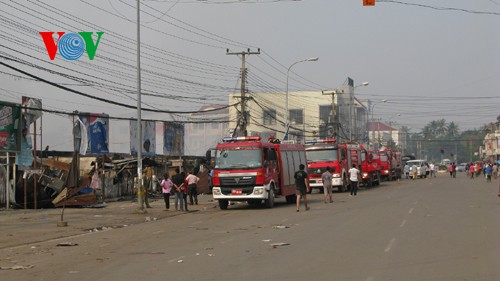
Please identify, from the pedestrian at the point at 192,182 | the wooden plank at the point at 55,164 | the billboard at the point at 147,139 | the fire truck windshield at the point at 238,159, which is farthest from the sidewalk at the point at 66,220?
the billboard at the point at 147,139

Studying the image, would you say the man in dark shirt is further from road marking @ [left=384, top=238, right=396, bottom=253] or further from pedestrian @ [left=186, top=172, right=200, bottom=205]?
road marking @ [left=384, top=238, right=396, bottom=253]

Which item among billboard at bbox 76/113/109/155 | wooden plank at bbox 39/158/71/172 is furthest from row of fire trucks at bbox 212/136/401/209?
billboard at bbox 76/113/109/155

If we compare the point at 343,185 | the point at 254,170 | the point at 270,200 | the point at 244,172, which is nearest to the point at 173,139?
the point at 343,185

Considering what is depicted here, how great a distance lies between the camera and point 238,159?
26.6 m

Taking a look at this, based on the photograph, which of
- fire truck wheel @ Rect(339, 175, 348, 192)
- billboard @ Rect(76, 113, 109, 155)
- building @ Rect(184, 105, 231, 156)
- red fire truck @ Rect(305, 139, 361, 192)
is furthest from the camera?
building @ Rect(184, 105, 231, 156)

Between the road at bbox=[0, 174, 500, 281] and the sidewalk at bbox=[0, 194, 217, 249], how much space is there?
1.01 meters

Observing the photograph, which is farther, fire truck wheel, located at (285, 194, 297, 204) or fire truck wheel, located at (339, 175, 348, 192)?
fire truck wheel, located at (339, 175, 348, 192)

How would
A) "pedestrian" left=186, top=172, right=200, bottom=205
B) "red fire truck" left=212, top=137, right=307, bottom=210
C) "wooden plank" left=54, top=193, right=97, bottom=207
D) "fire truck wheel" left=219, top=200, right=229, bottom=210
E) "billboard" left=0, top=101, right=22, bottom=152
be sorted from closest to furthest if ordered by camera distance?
"red fire truck" left=212, top=137, right=307, bottom=210 → "billboard" left=0, top=101, right=22, bottom=152 → "fire truck wheel" left=219, top=200, right=229, bottom=210 → "pedestrian" left=186, top=172, right=200, bottom=205 → "wooden plank" left=54, top=193, right=97, bottom=207

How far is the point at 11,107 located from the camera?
28.1m

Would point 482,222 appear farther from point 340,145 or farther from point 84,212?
point 340,145

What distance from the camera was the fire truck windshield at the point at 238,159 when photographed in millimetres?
26422

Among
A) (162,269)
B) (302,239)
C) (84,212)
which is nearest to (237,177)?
(84,212)

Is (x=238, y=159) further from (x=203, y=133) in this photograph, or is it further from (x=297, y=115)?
(x=203, y=133)

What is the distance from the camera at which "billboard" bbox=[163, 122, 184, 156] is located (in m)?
45.9
